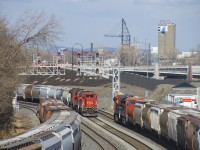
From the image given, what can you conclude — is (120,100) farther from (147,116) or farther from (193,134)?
Answer: (193,134)

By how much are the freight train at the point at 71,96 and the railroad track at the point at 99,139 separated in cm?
844

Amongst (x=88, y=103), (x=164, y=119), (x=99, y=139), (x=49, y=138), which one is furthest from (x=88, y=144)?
(x=88, y=103)

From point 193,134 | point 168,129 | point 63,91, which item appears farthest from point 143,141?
point 63,91

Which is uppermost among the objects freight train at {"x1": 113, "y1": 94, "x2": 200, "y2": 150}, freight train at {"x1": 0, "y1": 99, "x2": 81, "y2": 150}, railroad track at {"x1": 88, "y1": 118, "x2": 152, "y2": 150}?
freight train at {"x1": 0, "y1": 99, "x2": 81, "y2": 150}

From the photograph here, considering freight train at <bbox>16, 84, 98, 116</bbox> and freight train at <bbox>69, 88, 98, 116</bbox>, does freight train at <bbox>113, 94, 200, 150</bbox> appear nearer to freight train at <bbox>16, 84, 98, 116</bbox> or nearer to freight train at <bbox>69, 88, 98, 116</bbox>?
freight train at <bbox>69, 88, 98, 116</bbox>

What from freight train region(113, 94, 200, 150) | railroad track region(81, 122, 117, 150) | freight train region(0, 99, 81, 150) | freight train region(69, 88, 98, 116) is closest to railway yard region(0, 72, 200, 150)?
railroad track region(81, 122, 117, 150)

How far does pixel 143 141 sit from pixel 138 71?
424 ft

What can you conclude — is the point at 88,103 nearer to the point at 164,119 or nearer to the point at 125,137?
the point at 125,137

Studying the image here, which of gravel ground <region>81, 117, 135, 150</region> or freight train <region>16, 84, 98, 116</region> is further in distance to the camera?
freight train <region>16, 84, 98, 116</region>

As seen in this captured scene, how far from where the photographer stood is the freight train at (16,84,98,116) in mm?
49000

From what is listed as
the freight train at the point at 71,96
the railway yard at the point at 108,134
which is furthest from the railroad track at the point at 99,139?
the freight train at the point at 71,96

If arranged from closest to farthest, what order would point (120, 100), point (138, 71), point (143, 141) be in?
point (143, 141)
point (120, 100)
point (138, 71)

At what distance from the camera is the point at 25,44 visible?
112 ft

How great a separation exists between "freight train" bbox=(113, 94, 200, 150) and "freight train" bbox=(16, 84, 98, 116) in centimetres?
559
